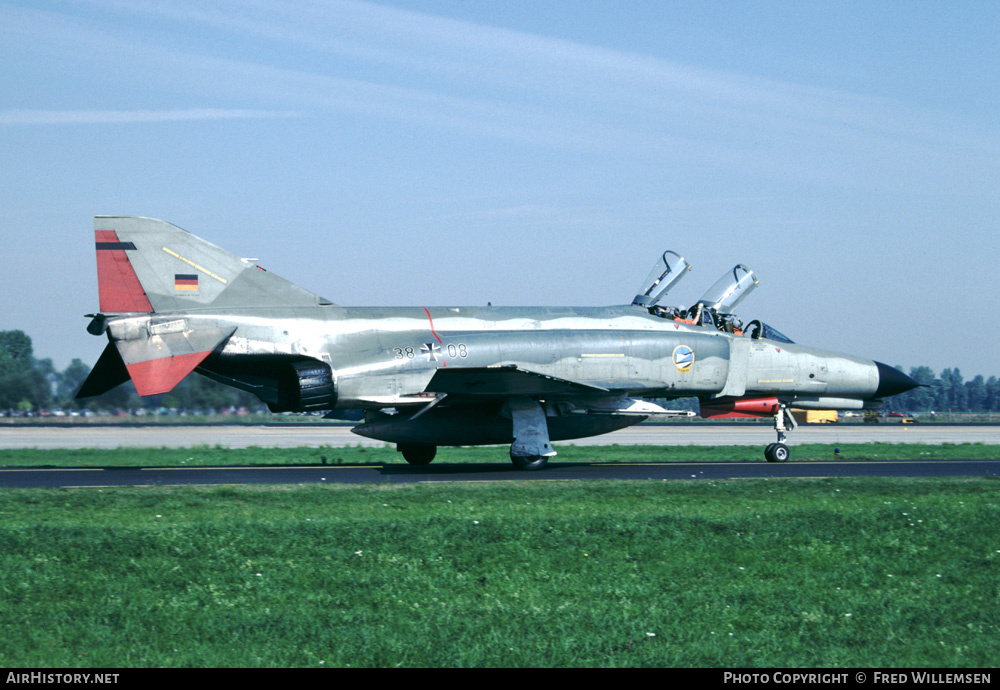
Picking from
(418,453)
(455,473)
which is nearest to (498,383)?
(455,473)

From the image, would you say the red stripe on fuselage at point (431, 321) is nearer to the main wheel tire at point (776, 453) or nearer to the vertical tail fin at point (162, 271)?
the vertical tail fin at point (162, 271)

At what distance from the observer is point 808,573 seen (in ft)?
33.3

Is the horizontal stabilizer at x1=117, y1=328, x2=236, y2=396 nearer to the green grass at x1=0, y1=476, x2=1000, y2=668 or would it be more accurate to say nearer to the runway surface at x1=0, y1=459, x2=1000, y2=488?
the runway surface at x1=0, y1=459, x2=1000, y2=488

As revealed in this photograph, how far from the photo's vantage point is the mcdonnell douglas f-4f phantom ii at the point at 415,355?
63.3ft

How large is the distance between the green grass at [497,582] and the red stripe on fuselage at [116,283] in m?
5.51

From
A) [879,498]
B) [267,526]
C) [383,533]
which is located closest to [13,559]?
[267,526]

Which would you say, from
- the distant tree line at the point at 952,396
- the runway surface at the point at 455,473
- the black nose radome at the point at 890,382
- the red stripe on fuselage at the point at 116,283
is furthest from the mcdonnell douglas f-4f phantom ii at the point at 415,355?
the distant tree line at the point at 952,396

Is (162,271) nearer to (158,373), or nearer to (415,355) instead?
(158,373)

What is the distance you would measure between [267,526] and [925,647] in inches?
288

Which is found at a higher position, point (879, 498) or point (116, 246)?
point (116, 246)

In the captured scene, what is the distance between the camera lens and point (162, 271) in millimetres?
19484

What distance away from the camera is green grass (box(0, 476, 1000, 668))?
7547mm

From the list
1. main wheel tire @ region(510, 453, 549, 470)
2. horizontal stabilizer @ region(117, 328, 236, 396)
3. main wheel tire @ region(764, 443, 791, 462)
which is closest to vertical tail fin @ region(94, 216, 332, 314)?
horizontal stabilizer @ region(117, 328, 236, 396)
